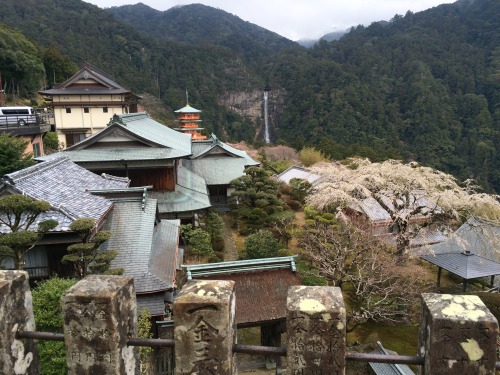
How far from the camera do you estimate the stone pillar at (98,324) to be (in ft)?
7.13

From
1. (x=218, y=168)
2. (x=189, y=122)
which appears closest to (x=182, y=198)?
(x=218, y=168)

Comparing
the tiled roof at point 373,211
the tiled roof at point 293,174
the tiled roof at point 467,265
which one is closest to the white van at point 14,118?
the tiled roof at point 293,174

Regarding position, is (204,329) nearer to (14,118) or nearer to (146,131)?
(146,131)

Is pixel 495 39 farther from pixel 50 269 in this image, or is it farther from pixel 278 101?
pixel 50 269

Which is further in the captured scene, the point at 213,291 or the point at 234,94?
the point at 234,94

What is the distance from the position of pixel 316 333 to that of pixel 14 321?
1945mm

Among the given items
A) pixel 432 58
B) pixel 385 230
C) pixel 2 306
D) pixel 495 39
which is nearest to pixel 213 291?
pixel 2 306

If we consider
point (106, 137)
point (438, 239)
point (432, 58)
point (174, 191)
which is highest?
point (432, 58)

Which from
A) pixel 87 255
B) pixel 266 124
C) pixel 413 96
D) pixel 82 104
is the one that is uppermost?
pixel 413 96

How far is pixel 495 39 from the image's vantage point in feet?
344

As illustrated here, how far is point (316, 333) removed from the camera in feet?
6.73

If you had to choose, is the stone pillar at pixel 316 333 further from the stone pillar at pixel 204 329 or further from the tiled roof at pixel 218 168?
the tiled roof at pixel 218 168

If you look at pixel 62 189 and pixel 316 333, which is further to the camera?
pixel 62 189

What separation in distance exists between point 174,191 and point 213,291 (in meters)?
16.9
